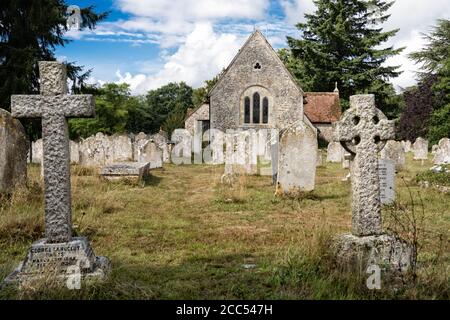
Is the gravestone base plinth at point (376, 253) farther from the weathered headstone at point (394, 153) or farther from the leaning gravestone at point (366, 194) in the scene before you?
the weathered headstone at point (394, 153)

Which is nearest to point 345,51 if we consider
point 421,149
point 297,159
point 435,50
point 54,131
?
point 435,50

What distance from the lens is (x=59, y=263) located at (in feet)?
13.4

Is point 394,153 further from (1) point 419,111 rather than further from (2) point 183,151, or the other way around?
(1) point 419,111

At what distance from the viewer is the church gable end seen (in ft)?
99.7

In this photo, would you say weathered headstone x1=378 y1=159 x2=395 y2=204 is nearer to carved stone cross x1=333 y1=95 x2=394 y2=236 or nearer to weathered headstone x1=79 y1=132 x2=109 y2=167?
carved stone cross x1=333 y1=95 x2=394 y2=236

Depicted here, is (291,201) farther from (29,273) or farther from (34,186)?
(29,273)

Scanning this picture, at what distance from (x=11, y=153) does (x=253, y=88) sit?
2358 cm

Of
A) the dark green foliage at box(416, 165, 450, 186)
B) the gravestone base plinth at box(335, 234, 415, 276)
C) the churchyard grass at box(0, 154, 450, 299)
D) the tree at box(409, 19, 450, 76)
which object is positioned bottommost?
the churchyard grass at box(0, 154, 450, 299)

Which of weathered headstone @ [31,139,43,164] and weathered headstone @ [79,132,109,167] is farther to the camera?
weathered headstone @ [31,139,43,164]

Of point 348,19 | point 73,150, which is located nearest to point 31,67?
point 73,150

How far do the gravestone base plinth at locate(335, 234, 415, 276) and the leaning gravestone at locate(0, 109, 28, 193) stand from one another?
278 inches

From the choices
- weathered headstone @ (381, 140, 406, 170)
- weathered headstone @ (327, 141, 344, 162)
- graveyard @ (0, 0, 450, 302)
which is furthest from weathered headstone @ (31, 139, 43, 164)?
weathered headstone @ (381, 140, 406, 170)
